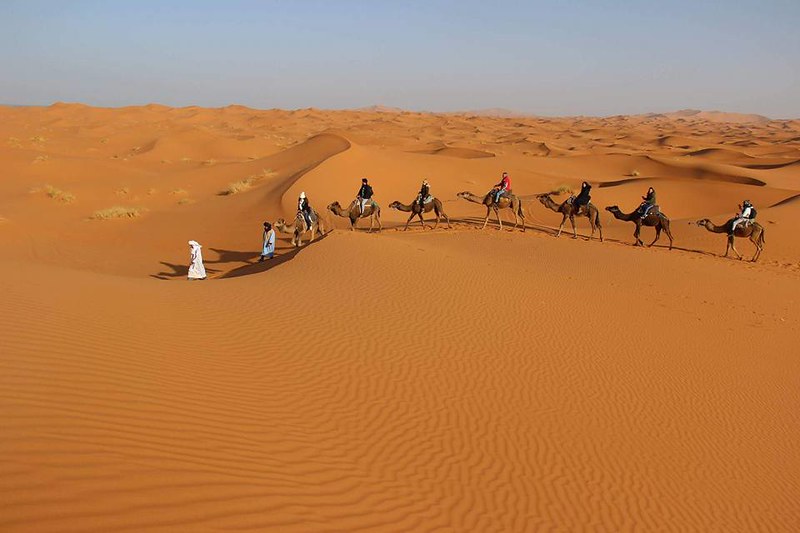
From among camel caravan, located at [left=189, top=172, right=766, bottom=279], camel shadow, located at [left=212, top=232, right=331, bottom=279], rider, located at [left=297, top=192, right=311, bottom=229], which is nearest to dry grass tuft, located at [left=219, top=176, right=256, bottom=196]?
camel shadow, located at [left=212, top=232, right=331, bottom=279]

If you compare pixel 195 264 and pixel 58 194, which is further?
pixel 58 194

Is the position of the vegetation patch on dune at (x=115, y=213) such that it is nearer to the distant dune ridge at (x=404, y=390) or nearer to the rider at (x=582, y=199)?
the distant dune ridge at (x=404, y=390)

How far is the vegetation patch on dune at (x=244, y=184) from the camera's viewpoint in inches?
1155

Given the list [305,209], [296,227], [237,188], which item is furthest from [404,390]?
[237,188]

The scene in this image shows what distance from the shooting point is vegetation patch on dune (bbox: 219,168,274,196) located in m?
29.3

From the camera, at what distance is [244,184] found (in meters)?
30.0

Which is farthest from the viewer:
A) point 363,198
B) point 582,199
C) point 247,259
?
point 582,199

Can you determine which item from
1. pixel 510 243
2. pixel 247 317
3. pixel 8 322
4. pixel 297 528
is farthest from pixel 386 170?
pixel 297 528

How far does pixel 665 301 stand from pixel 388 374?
27.9ft

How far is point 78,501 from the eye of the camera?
11.4ft

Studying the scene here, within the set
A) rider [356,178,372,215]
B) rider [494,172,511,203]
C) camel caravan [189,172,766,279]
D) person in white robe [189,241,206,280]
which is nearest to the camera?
person in white robe [189,241,206,280]

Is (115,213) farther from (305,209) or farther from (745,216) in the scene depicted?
(745,216)

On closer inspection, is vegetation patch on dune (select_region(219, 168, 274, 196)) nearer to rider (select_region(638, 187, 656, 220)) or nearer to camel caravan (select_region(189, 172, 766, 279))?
camel caravan (select_region(189, 172, 766, 279))

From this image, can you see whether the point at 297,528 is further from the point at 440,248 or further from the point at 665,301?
the point at 440,248
